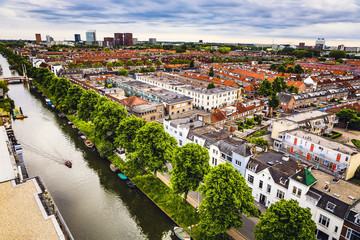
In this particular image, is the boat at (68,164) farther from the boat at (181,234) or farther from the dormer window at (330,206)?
the dormer window at (330,206)

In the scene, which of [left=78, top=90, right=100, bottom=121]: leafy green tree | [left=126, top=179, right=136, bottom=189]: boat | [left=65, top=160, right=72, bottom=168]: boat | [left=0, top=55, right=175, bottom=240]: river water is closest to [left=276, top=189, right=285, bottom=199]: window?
[left=0, top=55, right=175, bottom=240]: river water

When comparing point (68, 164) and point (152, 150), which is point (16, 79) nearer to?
point (68, 164)

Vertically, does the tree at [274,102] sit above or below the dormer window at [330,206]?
above

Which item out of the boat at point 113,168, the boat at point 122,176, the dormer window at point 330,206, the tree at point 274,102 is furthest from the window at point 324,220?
the tree at point 274,102

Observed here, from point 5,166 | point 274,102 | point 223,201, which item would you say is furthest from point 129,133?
point 274,102

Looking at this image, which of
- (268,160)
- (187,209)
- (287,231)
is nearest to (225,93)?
(268,160)

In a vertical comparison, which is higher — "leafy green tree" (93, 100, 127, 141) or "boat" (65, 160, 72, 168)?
"leafy green tree" (93, 100, 127, 141)

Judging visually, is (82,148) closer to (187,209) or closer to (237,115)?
(187,209)

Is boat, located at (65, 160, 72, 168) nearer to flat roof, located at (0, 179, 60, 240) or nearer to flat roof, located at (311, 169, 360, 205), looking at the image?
flat roof, located at (0, 179, 60, 240)
